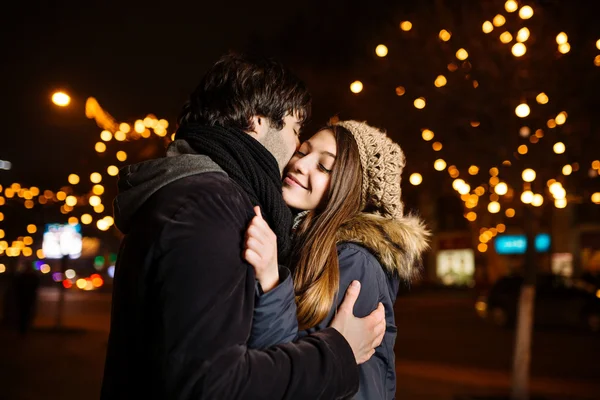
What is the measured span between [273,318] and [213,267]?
32 cm

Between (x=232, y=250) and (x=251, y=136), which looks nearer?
(x=232, y=250)

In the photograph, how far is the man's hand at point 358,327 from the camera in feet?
7.23

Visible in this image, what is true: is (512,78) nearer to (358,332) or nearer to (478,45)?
(478,45)

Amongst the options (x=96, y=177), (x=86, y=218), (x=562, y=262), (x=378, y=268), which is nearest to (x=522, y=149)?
(x=378, y=268)

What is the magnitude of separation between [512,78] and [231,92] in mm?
7018

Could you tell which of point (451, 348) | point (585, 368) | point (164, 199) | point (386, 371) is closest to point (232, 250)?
point (164, 199)

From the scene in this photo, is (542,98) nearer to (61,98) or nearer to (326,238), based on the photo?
(326,238)

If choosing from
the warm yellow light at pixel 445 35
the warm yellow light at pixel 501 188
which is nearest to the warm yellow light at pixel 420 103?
the warm yellow light at pixel 445 35

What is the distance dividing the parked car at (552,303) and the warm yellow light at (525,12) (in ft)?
37.0

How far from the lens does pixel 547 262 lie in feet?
123

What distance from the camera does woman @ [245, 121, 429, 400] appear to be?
7.85 ft

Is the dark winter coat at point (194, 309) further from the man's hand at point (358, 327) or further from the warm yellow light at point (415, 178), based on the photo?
the warm yellow light at point (415, 178)

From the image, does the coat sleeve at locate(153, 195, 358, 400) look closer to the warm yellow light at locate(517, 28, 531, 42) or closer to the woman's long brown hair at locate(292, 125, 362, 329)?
the woman's long brown hair at locate(292, 125, 362, 329)

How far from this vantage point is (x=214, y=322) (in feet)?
5.31
